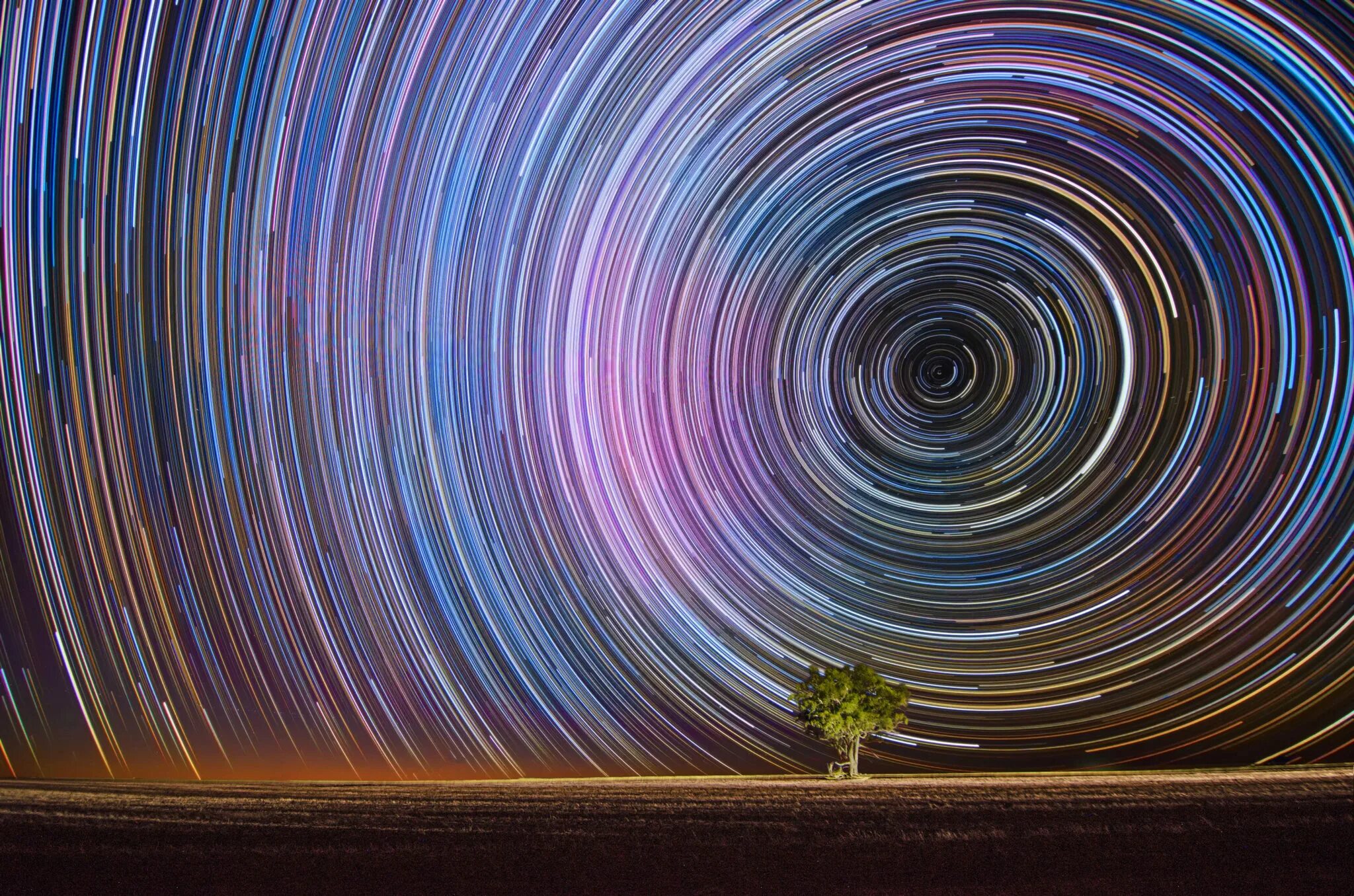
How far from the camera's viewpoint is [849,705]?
23.7 metres

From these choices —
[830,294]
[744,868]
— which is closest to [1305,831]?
[744,868]

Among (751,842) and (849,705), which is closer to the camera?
(751,842)

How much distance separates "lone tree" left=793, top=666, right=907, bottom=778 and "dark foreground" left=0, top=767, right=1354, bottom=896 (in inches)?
148

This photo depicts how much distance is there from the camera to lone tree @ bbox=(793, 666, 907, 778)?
2372cm

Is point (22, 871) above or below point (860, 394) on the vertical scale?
below

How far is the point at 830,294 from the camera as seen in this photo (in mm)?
26484

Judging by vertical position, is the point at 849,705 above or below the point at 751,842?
above

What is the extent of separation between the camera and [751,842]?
1325 centimetres

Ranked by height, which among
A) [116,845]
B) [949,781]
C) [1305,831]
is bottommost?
[116,845]

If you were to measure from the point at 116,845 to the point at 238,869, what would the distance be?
13.7 feet

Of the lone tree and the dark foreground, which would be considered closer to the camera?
the dark foreground

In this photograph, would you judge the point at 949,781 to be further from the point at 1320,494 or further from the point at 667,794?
the point at 1320,494

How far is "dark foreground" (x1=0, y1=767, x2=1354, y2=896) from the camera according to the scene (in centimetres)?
1098

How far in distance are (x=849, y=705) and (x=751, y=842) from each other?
1114 centimetres
